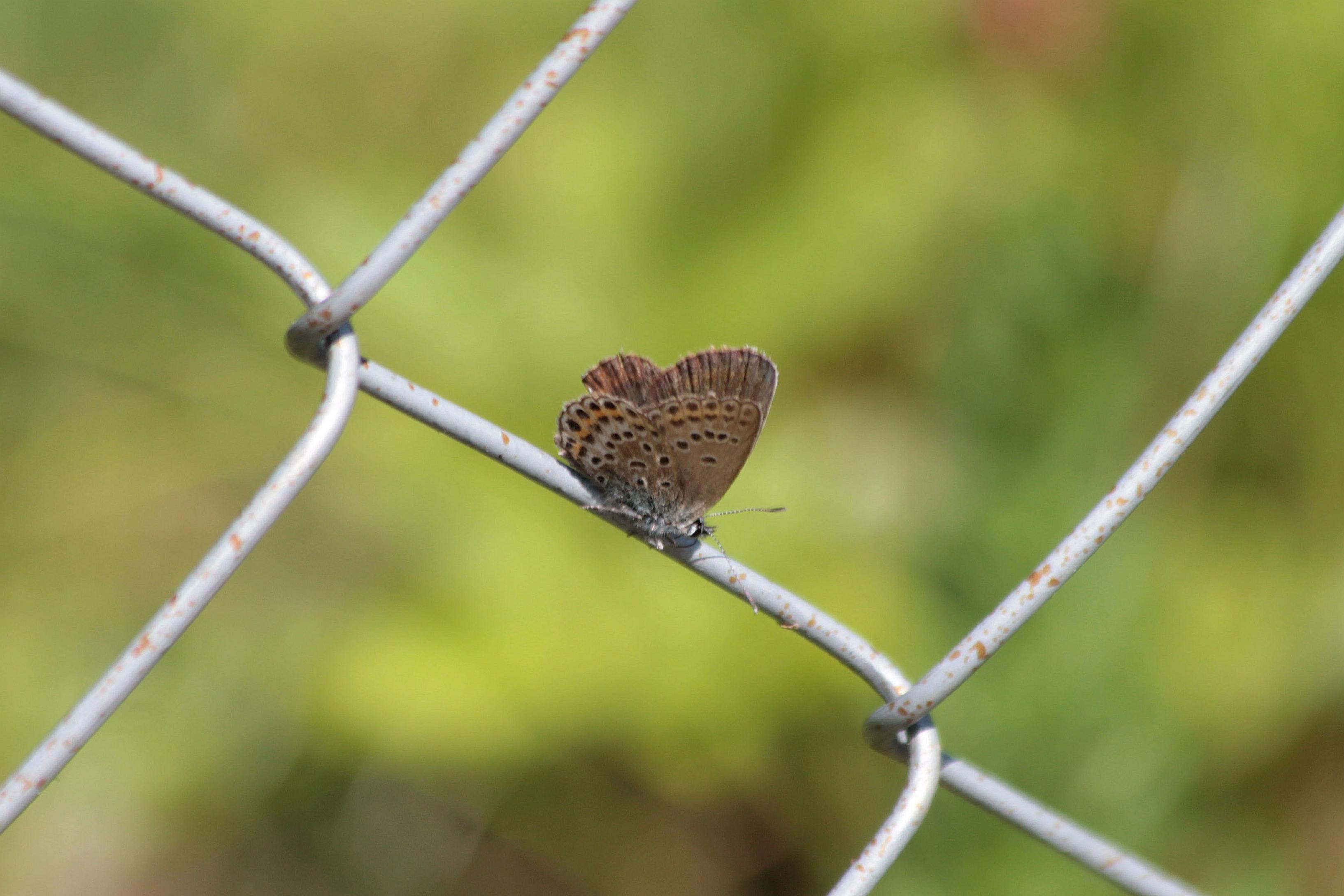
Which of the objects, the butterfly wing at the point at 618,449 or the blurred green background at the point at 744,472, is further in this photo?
the blurred green background at the point at 744,472

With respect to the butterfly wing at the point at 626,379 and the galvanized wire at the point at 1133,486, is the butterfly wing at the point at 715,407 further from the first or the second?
the galvanized wire at the point at 1133,486

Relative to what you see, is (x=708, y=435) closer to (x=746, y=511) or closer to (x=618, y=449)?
(x=618, y=449)

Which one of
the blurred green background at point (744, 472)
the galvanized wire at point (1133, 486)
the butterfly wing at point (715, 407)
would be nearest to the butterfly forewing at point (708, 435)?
the butterfly wing at point (715, 407)

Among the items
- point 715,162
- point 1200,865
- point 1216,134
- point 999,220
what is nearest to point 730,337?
point 715,162

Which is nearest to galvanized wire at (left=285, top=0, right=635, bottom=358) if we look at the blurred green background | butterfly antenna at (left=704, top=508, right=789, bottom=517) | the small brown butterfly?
the small brown butterfly

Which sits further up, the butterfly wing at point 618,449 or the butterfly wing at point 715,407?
the butterfly wing at point 715,407

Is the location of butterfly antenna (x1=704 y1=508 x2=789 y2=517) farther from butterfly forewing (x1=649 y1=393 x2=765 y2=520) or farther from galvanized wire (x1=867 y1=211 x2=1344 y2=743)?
galvanized wire (x1=867 y1=211 x2=1344 y2=743)

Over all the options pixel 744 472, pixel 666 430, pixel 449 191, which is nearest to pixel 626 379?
pixel 666 430
